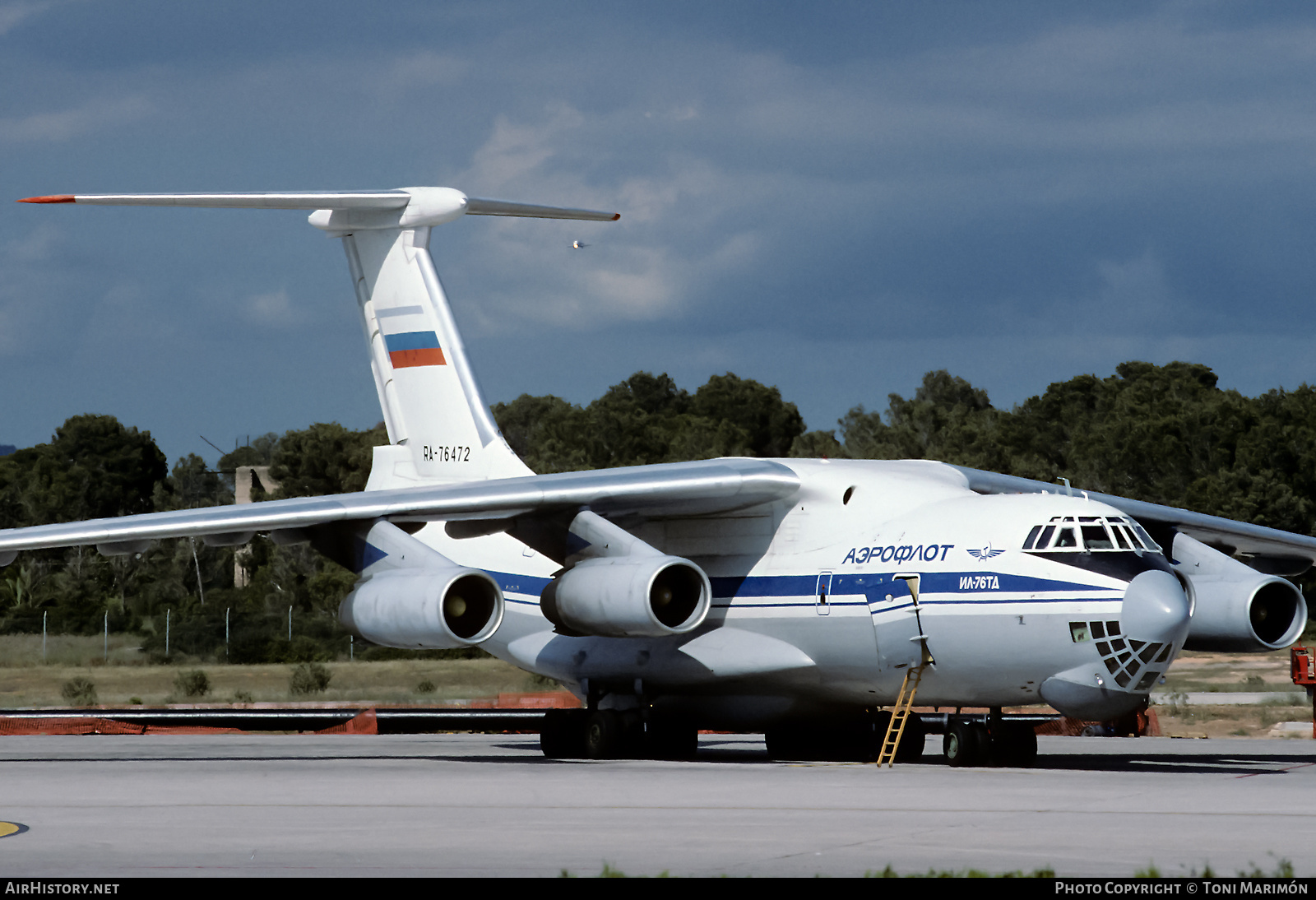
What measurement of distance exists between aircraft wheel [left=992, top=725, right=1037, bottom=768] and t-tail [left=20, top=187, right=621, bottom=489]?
22.1 feet

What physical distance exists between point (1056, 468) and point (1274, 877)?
2047 inches

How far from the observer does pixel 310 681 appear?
3506 cm

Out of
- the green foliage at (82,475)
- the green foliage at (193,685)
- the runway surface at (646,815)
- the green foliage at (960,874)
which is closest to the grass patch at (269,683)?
the green foliage at (193,685)

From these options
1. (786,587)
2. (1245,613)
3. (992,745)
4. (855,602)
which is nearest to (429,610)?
(786,587)

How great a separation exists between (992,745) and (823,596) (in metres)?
2.10

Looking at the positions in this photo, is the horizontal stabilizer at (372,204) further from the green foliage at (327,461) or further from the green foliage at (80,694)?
the green foliage at (327,461)

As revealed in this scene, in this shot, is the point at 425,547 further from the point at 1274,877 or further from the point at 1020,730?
the point at 1274,877

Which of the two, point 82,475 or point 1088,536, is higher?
point 82,475

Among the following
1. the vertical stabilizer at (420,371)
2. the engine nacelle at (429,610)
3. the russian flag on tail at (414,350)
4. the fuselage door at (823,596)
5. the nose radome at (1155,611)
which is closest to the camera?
the nose radome at (1155,611)

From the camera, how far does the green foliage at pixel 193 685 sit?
33.7 metres

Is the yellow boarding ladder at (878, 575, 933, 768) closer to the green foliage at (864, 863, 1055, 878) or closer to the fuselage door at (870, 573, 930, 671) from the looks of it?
the fuselage door at (870, 573, 930, 671)

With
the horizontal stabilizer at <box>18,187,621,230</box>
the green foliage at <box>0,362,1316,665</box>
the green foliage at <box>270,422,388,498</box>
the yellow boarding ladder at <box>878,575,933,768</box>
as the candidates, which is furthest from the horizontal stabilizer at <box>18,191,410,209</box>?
the green foliage at <box>270,422,388,498</box>

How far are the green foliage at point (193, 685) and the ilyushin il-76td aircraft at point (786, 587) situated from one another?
51.7 ft

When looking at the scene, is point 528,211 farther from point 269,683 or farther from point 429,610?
point 269,683
